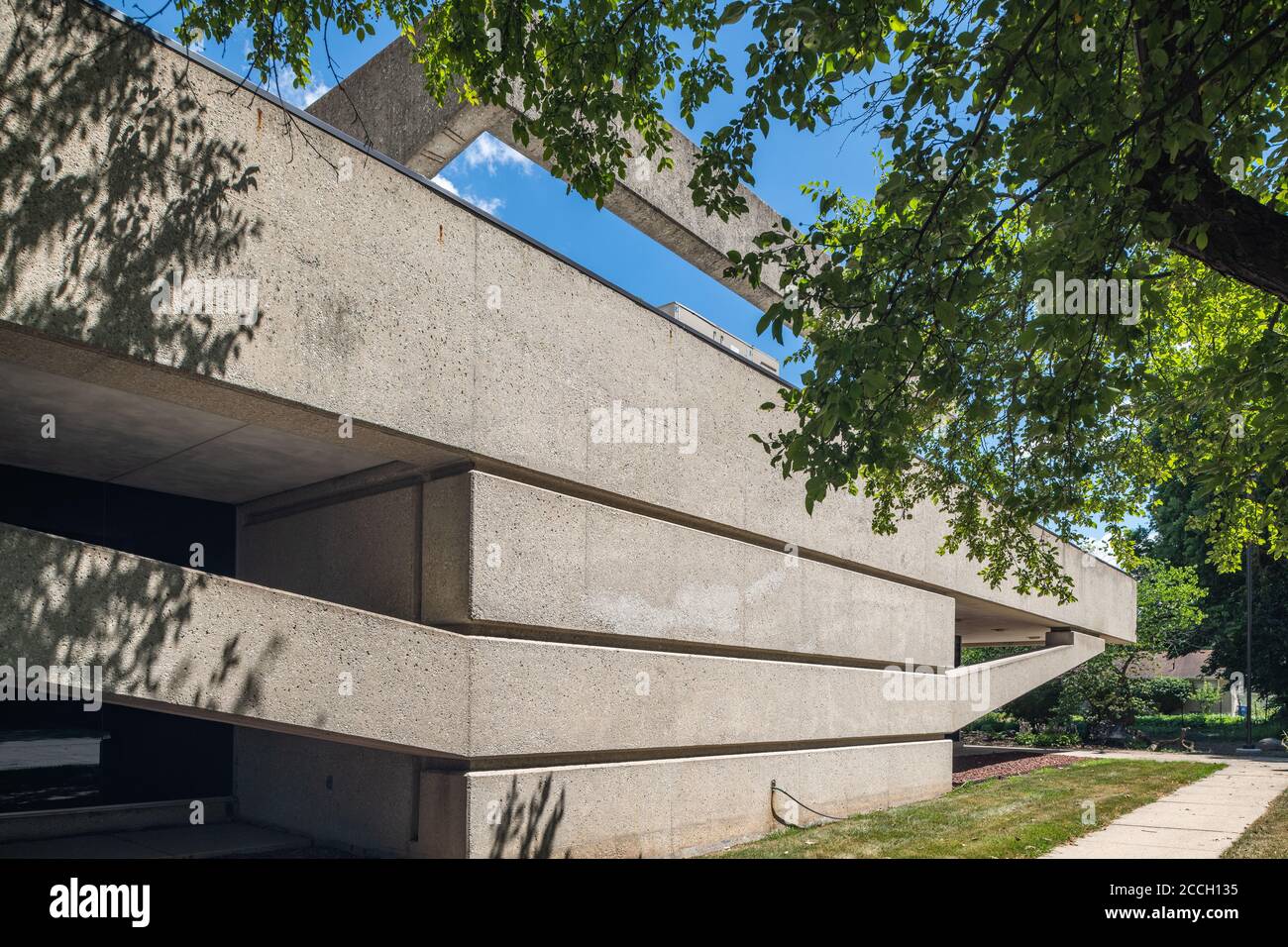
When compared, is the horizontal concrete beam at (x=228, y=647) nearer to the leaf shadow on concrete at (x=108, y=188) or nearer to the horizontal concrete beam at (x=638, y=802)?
the horizontal concrete beam at (x=638, y=802)

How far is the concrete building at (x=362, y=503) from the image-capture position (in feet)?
18.2

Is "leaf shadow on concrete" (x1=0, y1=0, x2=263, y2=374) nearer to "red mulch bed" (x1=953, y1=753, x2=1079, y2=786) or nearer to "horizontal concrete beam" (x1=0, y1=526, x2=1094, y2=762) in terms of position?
"horizontal concrete beam" (x1=0, y1=526, x2=1094, y2=762)

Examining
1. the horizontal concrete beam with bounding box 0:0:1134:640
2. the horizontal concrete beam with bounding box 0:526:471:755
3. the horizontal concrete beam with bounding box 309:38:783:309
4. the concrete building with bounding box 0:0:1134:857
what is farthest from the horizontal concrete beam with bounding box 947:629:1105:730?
the horizontal concrete beam with bounding box 0:526:471:755

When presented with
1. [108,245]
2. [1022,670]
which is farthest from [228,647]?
[1022,670]

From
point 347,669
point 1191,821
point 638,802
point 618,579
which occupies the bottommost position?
point 1191,821

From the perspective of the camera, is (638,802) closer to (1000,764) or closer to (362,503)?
(362,503)

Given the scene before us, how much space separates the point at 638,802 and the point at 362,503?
3643 mm

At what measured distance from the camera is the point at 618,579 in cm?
865

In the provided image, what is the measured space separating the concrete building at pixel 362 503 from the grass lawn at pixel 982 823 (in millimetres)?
730

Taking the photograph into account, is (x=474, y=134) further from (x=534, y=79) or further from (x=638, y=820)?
(x=638, y=820)

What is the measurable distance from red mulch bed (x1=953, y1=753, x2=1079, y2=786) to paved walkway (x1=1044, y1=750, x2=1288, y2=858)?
10.6 ft

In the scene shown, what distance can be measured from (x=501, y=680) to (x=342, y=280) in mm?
3235

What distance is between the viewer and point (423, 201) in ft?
24.3

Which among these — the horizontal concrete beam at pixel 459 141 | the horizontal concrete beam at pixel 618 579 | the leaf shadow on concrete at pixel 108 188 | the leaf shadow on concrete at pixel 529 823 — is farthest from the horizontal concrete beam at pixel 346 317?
the leaf shadow on concrete at pixel 529 823
